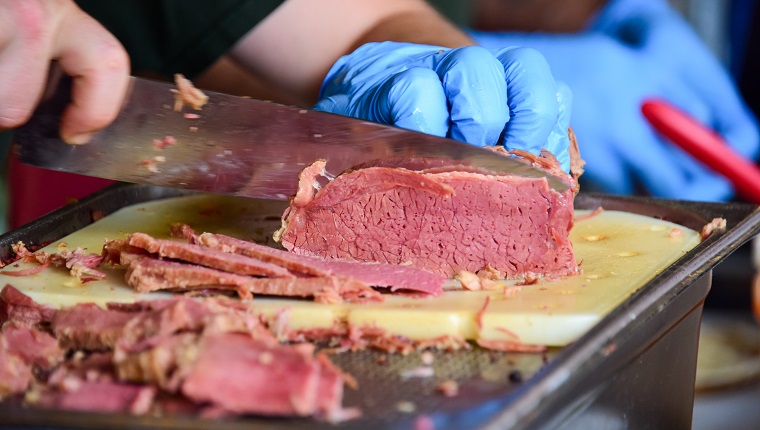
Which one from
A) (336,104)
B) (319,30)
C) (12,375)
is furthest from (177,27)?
(12,375)

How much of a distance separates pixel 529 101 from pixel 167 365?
137 centimetres

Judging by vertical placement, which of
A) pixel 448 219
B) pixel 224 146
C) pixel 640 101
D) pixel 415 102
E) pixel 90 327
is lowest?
pixel 90 327

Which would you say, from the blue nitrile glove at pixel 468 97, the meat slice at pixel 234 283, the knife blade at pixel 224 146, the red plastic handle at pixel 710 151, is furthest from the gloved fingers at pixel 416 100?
the red plastic handle at pixel 710 151

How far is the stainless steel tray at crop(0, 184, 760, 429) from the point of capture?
4.66 ft

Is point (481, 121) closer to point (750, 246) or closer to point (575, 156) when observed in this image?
point (575, 156)

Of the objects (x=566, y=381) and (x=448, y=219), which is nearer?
(x=566, y=381)

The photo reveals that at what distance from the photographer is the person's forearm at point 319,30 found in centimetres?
345

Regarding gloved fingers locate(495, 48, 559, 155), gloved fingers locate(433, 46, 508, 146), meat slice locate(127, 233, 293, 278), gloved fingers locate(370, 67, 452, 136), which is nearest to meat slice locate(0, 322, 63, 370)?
meat slice locate(127, 233, 293, 278)

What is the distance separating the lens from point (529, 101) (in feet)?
7.98

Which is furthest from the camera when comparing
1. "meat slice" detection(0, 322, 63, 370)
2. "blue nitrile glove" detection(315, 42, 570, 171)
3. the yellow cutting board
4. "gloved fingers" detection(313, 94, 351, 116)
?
"gloved fingers" detection(313, 94, 351, 116)

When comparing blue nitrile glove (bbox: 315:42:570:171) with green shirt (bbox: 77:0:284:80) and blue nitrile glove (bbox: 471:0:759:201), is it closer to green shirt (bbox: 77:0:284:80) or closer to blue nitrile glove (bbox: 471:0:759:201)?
green shirt (bbox: 77:0:284:80)

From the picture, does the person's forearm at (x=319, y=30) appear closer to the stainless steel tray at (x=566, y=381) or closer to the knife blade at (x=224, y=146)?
the knife blade at (x=224, y=146)

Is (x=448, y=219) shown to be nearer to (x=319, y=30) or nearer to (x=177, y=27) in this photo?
(x=319, y=30)

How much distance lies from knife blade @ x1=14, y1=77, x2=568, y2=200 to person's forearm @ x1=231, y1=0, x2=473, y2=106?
44.5 inches
